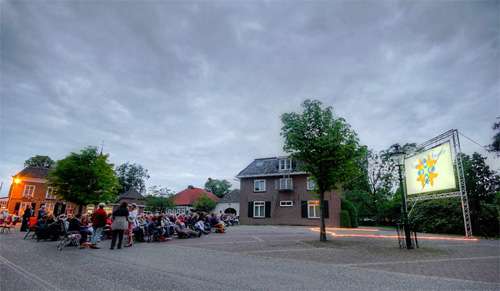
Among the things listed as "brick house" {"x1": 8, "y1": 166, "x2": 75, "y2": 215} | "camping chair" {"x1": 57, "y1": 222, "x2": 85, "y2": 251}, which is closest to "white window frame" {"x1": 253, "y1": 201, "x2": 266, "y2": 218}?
"camping chair" {"x1": 57, "y1": 222, "x2": 85, "y2": 251}

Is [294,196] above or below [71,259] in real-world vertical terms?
above

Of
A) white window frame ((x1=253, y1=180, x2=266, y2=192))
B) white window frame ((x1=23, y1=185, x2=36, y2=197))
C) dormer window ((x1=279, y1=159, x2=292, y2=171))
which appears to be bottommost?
white window frame ((x1=23, y1=185, x2=36, y2=197))

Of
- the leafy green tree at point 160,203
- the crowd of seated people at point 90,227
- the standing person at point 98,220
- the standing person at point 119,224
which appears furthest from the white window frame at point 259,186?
the standing person at point 98,220

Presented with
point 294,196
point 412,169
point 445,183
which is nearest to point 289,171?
A: point 294,196

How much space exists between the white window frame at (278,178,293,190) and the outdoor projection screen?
43.0 ft

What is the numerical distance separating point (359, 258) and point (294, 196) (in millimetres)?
20934

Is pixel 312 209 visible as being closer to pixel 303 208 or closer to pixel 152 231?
pixel 303 208

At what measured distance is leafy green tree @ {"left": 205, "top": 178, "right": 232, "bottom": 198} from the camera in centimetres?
7631

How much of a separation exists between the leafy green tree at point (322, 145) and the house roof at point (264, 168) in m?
16.4

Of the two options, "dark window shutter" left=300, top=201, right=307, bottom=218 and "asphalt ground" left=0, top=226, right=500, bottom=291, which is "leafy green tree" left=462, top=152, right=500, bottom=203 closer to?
"dark window shutter" left=300, top=201, right=307, bottom=218

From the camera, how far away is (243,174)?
Answer: 3256 centimetres

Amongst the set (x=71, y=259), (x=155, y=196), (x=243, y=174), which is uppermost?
(x=243, y=174)

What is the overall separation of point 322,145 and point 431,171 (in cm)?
788

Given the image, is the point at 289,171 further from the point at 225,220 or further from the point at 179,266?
the point at 179,266
